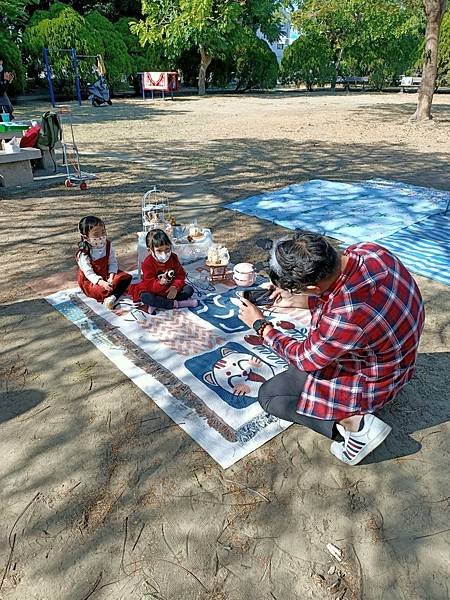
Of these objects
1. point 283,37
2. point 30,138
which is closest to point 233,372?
point 30,138

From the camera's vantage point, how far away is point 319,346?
6.50ft

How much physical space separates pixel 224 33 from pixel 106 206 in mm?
23775

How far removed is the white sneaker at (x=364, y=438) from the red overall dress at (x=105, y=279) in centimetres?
221

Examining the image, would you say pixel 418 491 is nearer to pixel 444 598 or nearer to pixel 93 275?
pixel 444 598

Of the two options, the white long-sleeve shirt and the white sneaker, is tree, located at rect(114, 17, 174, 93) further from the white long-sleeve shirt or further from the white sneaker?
the white sneaker

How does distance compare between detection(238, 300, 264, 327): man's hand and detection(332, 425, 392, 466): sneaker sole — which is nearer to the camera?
detection(332, 425, 392, 466): sneaker sole

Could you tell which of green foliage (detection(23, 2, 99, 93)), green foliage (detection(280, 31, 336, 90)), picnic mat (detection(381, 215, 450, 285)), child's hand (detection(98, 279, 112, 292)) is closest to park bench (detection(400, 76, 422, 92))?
green foliage (detection(280, 31, 336, 90))

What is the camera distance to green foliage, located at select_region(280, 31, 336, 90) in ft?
101

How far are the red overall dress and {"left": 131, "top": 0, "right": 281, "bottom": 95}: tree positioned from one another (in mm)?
25445

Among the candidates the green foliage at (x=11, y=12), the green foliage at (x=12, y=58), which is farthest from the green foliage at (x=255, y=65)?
the green foliage at (x=12, y=58)

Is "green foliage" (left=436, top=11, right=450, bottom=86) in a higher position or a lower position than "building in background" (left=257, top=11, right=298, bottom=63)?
lower

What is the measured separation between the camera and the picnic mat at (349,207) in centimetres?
555

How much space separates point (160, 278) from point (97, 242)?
24.8 inches

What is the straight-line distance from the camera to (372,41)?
101 ft
